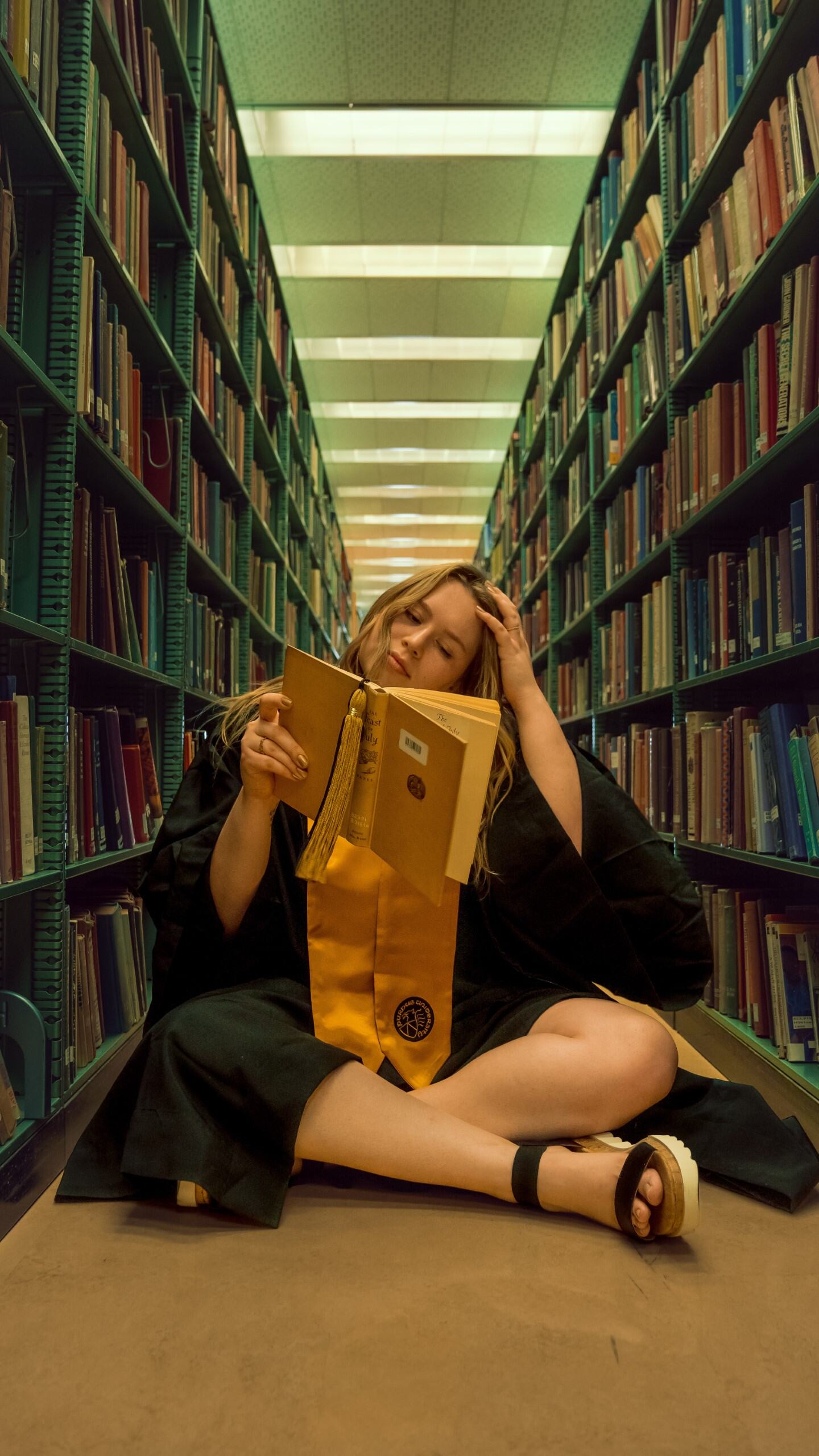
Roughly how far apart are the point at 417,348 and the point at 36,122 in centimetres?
464

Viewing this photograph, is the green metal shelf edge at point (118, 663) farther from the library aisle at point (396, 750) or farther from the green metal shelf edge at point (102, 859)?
the green metal shelf edge at point (102, 859)

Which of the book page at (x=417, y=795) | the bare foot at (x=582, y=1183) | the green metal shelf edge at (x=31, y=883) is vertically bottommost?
the bare foot at (x=582, y=1183)

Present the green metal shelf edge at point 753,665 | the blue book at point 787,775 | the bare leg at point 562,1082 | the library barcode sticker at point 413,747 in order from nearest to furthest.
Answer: the library barcode sticker at point 413,747 < the bare leg at point 562,1082 < the green metal shelf edge at point 753,665 < the blue book at point 787,775

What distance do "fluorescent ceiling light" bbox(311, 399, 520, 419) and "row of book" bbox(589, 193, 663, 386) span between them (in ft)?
10.2

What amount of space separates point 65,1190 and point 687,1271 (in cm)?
76

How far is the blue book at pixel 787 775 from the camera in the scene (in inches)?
65.3

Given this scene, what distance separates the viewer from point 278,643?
4.73m

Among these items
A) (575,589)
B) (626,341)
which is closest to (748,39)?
(626,341)

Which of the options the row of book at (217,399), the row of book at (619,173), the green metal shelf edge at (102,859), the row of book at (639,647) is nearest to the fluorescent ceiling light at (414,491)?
the row of book at (619,173)

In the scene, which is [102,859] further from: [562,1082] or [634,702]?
[634,702]

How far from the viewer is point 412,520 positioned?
9555 millimetres

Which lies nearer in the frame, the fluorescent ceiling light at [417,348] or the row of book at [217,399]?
the row of book at [217,399]

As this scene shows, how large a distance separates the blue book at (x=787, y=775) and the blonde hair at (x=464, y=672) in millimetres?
531

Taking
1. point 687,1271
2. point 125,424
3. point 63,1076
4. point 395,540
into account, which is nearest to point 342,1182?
point 687,1271
